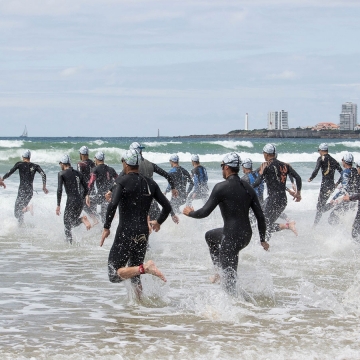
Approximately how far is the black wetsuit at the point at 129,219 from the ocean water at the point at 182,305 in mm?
568

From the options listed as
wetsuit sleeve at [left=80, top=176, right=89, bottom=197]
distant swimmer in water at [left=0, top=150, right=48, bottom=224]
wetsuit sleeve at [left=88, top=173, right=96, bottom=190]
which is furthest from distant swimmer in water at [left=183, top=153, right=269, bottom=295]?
distant swimmer in water at [left=0, top=150, right=48, bottom=224]

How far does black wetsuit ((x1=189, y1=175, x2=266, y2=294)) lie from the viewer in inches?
321

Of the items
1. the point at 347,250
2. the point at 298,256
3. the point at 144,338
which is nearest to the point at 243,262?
the point at 298,256

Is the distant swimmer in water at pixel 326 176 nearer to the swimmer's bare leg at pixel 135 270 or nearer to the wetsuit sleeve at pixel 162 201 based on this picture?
the wetsuit sleeve at pixel 162 201

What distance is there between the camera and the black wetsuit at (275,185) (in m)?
12.3

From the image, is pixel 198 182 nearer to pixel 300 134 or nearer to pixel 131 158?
pixel 131 158

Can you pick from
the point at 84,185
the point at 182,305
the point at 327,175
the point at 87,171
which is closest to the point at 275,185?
the point at 84,185

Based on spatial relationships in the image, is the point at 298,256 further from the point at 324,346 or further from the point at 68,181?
the point at 324,346

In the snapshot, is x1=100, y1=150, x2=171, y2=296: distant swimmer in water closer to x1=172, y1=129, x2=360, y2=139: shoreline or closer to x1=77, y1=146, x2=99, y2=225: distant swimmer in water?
x1=77, y1=146, x2=99, y2=225: distant swimmer in water

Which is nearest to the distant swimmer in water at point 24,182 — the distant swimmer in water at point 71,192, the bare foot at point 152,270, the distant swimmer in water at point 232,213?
the distant swimmer in water at point 71,192

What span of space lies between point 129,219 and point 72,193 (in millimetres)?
5318

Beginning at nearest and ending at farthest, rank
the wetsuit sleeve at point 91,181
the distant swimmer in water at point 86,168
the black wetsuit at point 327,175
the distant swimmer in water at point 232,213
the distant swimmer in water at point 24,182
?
the distant swimmer in water at point 232,213 → the wetsuit sleeve at point 91,181 → the distant swimmer in water at point 86,168 → the distant swimmer in water at point 24,182 → the black wetsuit at point 327,175

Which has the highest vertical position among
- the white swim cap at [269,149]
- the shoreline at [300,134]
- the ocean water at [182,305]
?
the shoreline at [300,134]

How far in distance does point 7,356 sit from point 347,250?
26.0 ft
